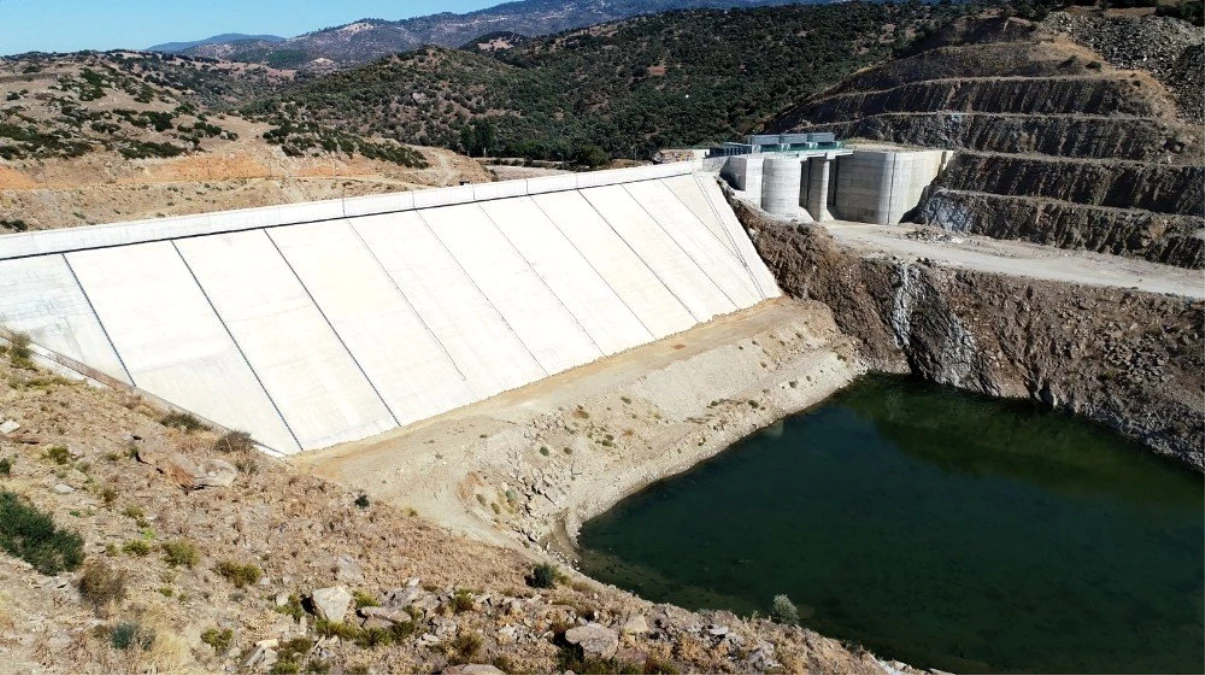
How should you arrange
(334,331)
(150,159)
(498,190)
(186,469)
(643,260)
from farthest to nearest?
(150,159)
(643,260)
(498,190)
(334,331)
(186,469)

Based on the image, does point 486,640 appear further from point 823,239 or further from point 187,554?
point 823,239

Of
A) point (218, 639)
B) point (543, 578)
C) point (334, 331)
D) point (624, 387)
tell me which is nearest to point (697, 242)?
point (624, 387)

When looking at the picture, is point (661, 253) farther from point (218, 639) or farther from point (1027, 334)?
point (218, 639)

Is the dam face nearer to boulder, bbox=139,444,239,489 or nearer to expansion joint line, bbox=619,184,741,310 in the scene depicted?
expansion joint line, bbox=619,184,741,310

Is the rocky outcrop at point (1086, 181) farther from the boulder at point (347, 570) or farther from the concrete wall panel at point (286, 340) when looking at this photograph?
the boulder at point (347, 570)

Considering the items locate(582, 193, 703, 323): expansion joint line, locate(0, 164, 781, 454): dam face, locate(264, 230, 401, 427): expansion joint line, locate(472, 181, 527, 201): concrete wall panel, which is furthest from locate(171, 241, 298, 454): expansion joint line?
locate(582, 193, 703, 323): expansion joint line
